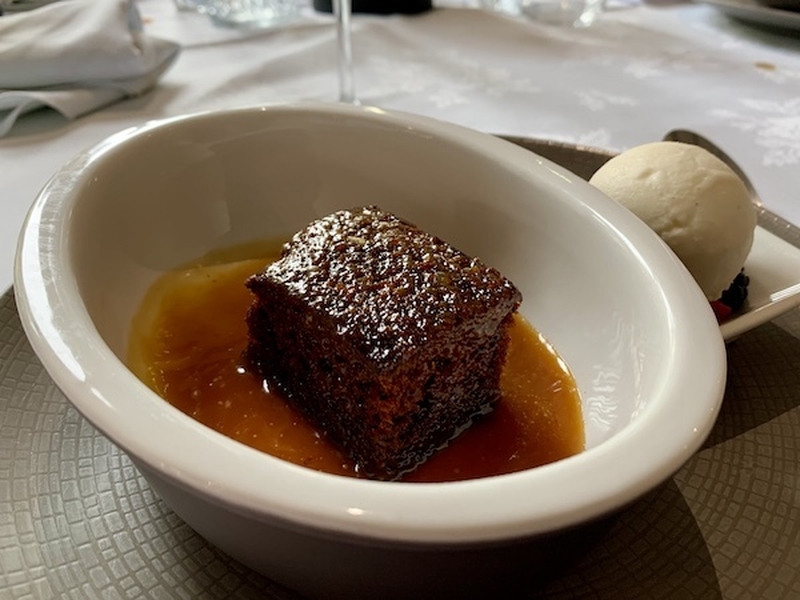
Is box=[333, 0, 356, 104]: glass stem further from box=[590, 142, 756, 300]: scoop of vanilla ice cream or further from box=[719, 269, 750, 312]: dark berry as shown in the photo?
box=[719, 269, 750, 312]: dark berry

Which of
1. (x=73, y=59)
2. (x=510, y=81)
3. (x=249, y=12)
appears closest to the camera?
(x=73, y=59)

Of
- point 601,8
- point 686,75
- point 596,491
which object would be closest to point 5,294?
point 596,491

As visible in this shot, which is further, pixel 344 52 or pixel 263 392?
pixel 344 52

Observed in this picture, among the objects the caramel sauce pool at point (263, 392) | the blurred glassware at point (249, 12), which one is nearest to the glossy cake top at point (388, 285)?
the caramel sauce pool at point (263, 392)

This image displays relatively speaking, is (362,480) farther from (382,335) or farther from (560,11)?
(560,11)

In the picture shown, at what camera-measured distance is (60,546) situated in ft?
2.08

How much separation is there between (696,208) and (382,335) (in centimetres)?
50

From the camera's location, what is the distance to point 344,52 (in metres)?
1.50

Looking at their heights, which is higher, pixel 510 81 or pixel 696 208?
pixel 696 208

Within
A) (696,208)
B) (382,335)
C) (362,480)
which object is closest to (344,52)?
(696,208)

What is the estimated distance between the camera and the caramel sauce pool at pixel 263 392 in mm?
777

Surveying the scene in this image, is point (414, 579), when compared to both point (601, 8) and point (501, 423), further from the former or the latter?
point (601, 8)

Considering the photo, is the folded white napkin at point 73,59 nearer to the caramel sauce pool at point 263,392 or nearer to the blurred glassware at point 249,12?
the blurred glassware at point 249,12

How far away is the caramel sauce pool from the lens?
0.78m
